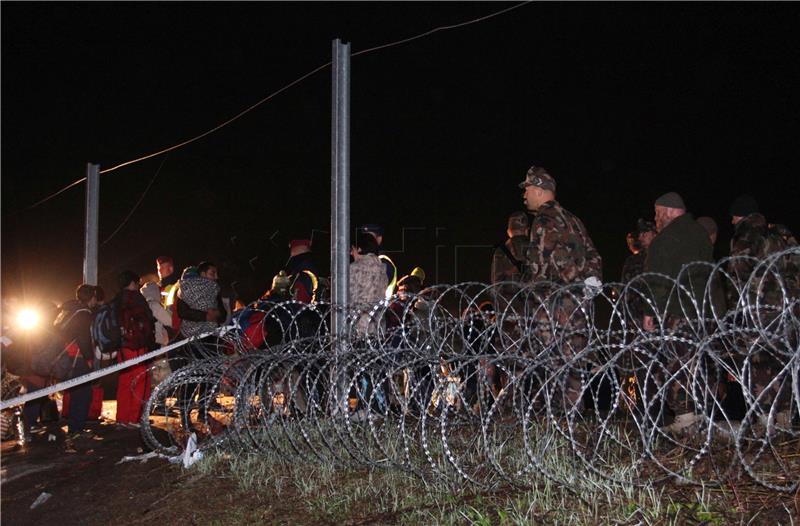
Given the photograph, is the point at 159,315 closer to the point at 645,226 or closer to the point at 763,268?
the point at 645,226

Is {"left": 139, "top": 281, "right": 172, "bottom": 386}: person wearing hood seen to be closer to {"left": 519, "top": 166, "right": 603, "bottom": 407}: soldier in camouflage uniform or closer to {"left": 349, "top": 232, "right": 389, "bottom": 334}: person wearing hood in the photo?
{"left": 349, "top": 232, "right": 389, "bottom": 334}: person wearing hood

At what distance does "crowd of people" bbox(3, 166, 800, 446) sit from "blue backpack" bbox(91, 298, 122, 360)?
12mm

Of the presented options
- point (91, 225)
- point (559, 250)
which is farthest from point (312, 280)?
point (91, 225)

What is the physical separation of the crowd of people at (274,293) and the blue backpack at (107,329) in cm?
1

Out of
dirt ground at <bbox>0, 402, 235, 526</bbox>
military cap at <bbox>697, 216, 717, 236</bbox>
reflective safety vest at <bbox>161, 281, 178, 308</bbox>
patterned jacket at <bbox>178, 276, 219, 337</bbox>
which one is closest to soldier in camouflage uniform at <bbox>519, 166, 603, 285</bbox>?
military cap at <bbox>697, 216, 717, 236</bbox>

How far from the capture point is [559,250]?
24.4 ft

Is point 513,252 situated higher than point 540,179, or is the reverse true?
point 540,179

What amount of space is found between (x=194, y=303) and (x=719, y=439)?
6056 mm

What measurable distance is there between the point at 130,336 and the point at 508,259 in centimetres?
459

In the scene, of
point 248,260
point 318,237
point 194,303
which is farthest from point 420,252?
point 194,303

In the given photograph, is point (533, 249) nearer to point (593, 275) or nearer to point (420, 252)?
point (593, 275)

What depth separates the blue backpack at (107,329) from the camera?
10234mm

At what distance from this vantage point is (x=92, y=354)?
10.2 metres

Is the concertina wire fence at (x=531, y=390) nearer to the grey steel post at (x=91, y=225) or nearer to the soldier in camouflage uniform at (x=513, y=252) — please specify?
the soldier in camouflage uniform at (x=513, y=252)
